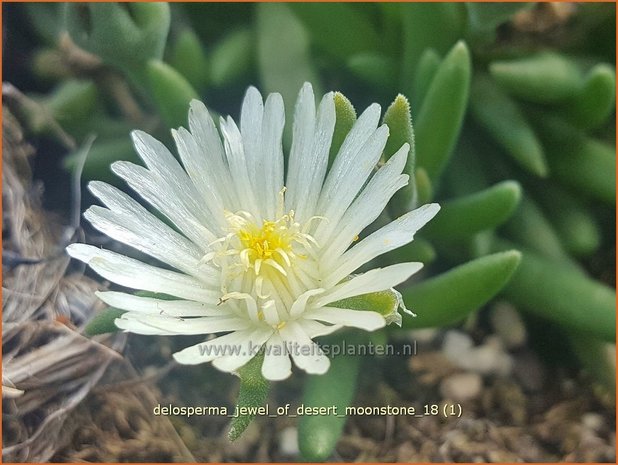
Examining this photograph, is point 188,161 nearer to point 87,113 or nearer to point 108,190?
point 108,190

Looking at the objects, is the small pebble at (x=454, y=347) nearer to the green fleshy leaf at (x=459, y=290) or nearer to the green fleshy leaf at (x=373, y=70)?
the green fleshy leaf at (x=459, y=290)

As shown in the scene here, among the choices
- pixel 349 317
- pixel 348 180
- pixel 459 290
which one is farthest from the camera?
pixel 459 290

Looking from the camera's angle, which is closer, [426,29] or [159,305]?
[159,305]

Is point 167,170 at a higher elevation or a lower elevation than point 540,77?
lower

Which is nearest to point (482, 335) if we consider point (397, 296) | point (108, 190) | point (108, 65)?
point (397, 296)

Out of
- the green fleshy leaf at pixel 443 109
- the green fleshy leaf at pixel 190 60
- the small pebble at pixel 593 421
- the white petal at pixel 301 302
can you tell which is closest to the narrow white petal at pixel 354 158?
the white petal at pixel 301 302

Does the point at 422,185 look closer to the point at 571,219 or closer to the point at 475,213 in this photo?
the point at 475,213

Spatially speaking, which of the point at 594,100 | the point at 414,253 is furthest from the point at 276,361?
the point at 594,100

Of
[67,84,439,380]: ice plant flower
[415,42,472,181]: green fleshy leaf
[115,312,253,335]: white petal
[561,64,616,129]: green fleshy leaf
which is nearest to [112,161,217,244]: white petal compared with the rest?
[67,84,439,380]: ice plant flower

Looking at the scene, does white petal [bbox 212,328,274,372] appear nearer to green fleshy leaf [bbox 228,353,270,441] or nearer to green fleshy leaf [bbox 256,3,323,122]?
green fleshy leaf [bbox 228,353,270,441]
